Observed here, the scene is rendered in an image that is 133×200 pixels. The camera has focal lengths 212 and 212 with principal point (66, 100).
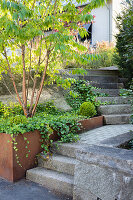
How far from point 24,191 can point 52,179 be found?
38 centimetres

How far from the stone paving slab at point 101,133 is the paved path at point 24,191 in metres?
0.95

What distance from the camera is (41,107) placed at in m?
5.02

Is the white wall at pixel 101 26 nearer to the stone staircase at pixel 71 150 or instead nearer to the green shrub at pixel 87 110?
the stone staircase at pixel 71 150

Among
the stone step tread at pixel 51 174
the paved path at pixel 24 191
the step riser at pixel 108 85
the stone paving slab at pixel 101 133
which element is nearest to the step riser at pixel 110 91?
the step riser at pixel 108 85

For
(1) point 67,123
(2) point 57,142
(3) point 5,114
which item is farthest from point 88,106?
(3) point 5,114

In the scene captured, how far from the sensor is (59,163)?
2.99 meters

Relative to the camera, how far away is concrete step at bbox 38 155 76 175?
2885 millimetres

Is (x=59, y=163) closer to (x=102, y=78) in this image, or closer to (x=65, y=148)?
(x=65, y=148)

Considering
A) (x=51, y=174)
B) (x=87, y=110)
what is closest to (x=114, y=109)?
(x=87, y=110)

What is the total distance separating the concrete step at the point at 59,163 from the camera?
9.46 feet

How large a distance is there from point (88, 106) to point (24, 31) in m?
2.05

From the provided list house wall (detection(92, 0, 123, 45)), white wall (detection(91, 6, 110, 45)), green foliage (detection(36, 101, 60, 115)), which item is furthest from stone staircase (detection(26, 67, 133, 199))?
white wall (detection(91, 6, 110, 45))

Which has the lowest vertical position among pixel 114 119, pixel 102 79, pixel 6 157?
pixel 6 157

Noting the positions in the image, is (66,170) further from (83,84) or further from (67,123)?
(83,84)
